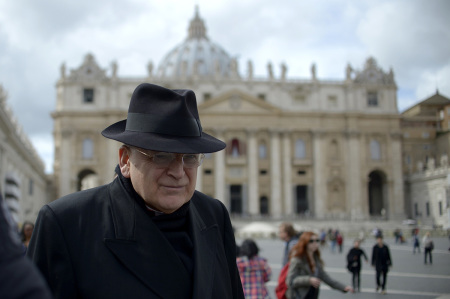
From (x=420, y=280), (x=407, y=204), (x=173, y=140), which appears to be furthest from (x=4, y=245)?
(x=407, y=204)

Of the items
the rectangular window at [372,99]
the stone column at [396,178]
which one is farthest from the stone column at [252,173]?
the stone column at [396,178]

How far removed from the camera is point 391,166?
5366 cm

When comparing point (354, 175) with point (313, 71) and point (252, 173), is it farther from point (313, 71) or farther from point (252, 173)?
point (313, 71)

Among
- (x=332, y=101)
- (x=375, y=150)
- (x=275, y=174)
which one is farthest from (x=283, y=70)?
(x=375, y=150)

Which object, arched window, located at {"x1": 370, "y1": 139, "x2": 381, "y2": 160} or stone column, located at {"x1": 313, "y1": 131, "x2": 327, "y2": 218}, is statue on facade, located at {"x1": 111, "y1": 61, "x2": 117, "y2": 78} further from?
arched window, located at {"x1": 370, "y1": 139, "x2": 381, "y2": 160}

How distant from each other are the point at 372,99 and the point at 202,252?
55.9 m

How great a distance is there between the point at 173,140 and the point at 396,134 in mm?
54737

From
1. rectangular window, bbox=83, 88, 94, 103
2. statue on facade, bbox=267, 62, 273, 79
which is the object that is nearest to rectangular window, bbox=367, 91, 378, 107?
statue on facade, bbox=267, 62, 273, 79

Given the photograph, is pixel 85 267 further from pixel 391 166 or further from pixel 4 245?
pixel 391 166

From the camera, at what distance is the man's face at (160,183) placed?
7.27 ft

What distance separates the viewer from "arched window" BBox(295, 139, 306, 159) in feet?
177

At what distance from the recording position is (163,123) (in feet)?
7.32

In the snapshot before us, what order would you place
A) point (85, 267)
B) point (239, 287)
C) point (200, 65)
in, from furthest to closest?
1. point (200, 65)
2. point (239, 287)
3. point (85, 267)

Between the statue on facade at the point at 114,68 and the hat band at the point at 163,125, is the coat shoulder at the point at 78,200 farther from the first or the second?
the statue on facade at the point at 114,68
